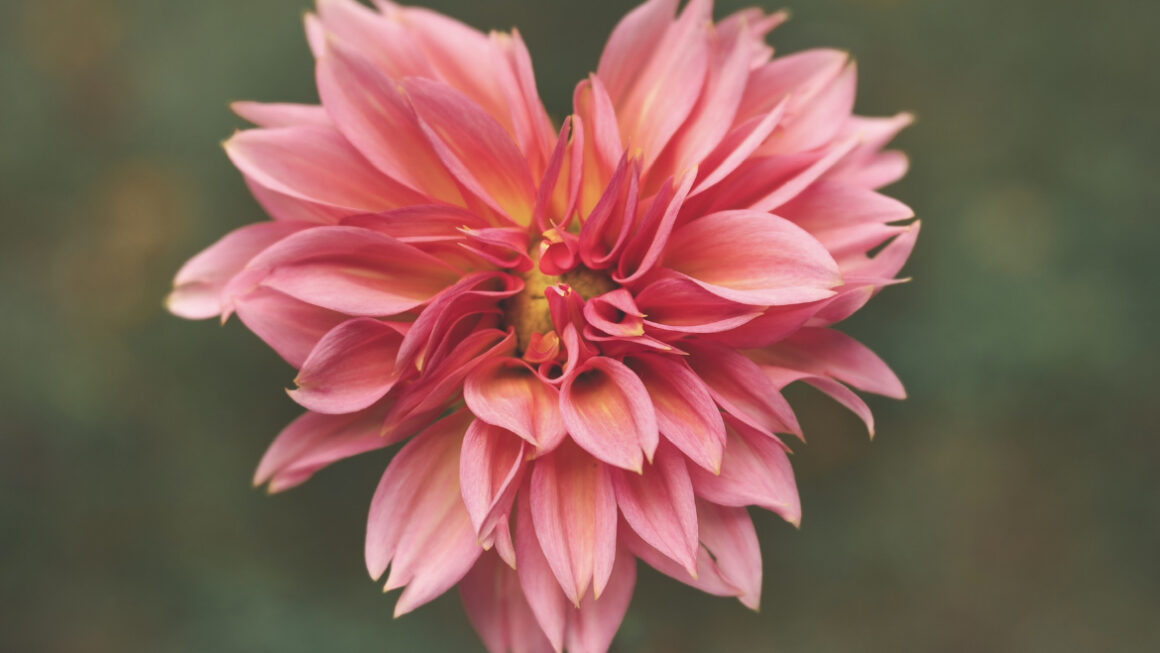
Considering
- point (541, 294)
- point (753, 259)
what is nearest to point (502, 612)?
point (541, 294)

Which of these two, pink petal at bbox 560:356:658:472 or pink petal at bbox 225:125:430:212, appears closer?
pink petal at bbox 560:356:658:472

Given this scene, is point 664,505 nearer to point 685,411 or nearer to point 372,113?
point 685,411

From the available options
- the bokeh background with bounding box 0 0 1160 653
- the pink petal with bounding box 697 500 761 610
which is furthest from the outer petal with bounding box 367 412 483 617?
the bokeh background with bounding box 0 0 1160 653

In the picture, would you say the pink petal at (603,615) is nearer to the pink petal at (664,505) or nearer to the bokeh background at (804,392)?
the pink petal at (664,505)

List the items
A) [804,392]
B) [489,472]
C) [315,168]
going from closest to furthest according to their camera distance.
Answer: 1. [489,472]
2. [315,168]
3. [804,392]

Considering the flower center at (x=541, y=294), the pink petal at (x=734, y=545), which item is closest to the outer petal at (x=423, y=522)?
the flower center at (x=541, y=294)

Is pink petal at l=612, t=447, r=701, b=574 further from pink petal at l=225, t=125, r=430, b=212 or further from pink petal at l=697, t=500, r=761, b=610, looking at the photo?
pink petal at l=225, t=125, r=430, b=212

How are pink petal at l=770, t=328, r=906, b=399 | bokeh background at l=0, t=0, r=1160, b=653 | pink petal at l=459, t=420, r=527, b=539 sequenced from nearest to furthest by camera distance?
pink petal at l=459, t=420, r=527, b=539 < pink petal at l=770, t=328, r=906, b=399 < bokeh background at l=0, t=0, r=1160, b=653
